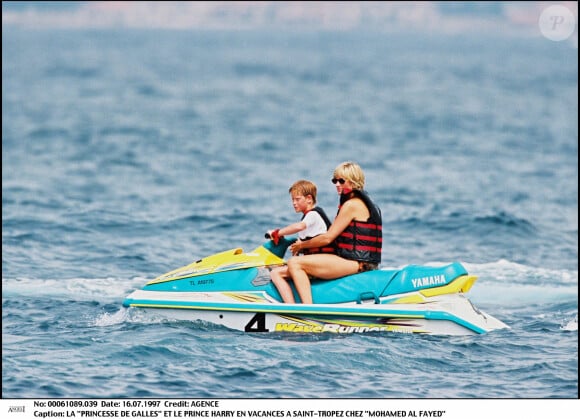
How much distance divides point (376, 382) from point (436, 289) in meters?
1.79

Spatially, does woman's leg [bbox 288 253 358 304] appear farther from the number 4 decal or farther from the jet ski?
the number 4 decal

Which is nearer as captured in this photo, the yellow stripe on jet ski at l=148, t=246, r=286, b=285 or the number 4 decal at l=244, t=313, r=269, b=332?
the number 4 decal at l=244, t=313, r=269, b=332

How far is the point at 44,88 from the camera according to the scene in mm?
48812

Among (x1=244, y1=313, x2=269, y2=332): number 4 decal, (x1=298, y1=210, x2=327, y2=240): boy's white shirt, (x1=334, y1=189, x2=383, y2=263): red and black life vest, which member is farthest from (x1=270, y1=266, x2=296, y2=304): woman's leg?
(x1=334, y1=189, x2=383, y2=263): red and black life vest

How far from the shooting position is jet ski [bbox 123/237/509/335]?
11445 millimetres

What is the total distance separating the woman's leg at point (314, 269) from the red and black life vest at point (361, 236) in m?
0.10

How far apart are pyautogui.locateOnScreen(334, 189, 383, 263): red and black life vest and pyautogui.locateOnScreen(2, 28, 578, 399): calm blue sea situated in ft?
3.06

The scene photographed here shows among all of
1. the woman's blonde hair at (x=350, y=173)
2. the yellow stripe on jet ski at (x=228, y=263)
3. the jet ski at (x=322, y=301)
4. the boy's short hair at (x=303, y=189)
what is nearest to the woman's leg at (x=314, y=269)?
the jet ski at (x=322, y=301)

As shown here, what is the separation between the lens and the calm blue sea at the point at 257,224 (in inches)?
413

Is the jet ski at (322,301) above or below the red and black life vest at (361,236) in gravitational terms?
below

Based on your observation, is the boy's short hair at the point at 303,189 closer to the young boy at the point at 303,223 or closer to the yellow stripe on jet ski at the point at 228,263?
the young boy at the point at 303,223

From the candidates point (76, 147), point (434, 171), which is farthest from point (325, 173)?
point (76, 147)

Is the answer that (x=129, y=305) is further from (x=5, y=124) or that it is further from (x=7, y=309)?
(x=5, y=124)

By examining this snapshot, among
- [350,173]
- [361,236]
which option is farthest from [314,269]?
[350,173]
